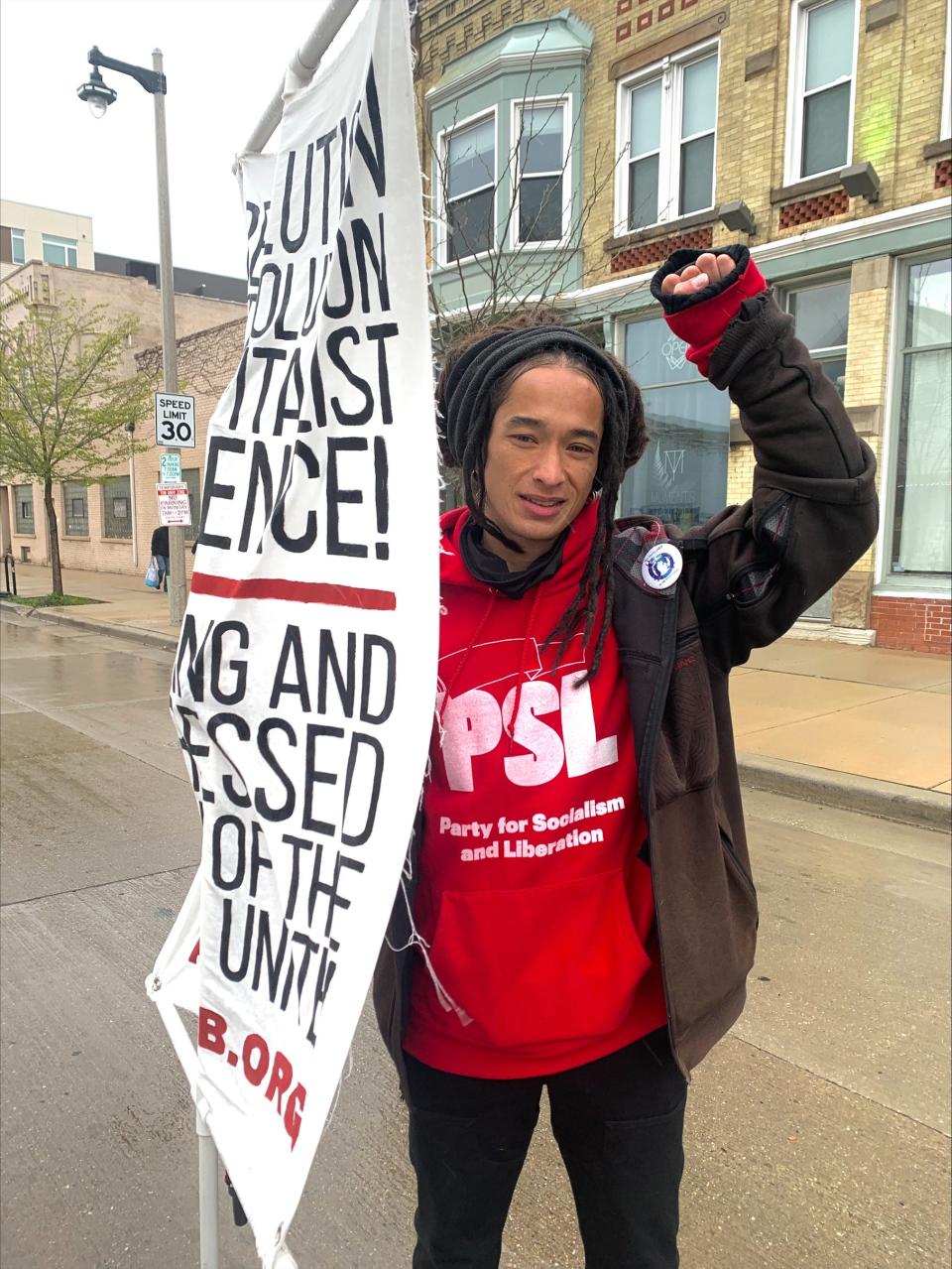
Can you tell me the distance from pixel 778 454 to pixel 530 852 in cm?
73

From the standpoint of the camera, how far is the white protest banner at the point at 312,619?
1.28m

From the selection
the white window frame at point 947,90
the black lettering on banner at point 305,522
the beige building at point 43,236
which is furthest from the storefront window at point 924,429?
the beige building at point 43,236

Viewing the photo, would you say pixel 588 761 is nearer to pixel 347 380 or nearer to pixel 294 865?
pixel 294 865

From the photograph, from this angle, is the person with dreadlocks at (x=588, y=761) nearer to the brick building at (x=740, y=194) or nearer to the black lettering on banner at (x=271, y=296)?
the black lettering on banner at (x=271, y=296)

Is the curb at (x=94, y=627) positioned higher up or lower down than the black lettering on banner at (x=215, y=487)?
lower down

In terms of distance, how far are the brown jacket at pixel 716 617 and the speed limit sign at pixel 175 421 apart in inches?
473

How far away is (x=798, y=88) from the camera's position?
10.5 meters

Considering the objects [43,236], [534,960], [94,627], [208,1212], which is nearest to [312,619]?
[534,960]

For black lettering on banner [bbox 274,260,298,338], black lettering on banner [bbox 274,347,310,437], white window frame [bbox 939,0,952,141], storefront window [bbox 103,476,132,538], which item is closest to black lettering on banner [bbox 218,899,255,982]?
black lettering on banner [bbox 274,347,310,437]

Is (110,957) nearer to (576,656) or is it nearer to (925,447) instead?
(576,656)

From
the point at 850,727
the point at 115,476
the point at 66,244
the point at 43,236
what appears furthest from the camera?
the point at 66,244

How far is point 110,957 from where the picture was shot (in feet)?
12.4

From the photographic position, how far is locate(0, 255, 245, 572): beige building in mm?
23547

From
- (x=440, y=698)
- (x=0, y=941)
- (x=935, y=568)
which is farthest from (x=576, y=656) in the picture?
(x=935, y=568)
